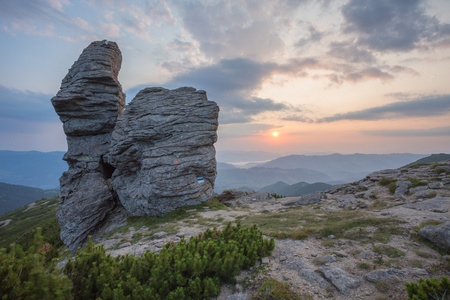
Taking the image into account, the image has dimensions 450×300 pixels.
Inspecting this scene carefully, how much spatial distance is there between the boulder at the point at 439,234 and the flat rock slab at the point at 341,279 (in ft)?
14.7

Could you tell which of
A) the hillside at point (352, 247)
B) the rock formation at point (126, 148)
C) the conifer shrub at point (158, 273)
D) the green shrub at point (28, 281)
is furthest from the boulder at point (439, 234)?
the rock formation at point (126, 148)

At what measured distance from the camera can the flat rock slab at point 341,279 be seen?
641 cm

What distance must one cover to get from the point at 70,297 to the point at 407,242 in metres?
12.7

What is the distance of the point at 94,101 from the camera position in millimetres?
29125

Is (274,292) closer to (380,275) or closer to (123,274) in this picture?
(380,275)

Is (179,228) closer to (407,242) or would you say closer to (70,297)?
(70,297)

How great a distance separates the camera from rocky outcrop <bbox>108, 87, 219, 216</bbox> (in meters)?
21.8

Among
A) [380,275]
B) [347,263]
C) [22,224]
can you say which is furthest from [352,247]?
[22,224]

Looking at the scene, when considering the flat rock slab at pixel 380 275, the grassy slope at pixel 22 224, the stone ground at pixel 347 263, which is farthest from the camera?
the grassy slope at pixel 22 224

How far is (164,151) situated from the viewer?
23.0 m

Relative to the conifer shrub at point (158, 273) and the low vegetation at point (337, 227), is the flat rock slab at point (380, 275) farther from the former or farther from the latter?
the conifer shrub at point (158, 273)

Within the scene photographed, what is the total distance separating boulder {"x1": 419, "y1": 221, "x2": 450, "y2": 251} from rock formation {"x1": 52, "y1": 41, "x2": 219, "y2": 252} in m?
18.3

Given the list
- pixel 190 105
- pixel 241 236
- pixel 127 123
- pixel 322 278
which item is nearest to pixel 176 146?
pixel 190 105

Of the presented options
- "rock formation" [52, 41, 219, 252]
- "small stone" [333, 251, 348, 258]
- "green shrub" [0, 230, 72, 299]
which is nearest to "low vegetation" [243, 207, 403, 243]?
"small stone" [333, 251, 348, 258]
